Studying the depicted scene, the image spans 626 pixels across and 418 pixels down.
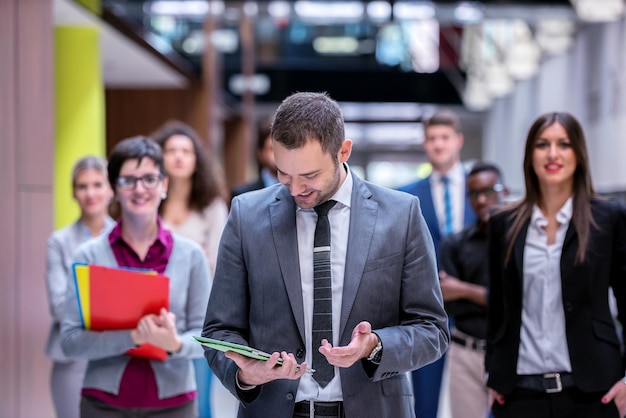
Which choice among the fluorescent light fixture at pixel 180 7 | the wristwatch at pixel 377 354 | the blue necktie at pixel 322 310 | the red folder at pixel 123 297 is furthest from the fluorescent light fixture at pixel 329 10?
the wristwatch at pixel 377 354

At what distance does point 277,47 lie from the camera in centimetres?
2466

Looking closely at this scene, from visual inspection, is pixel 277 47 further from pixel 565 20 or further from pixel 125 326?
pixel 125 326

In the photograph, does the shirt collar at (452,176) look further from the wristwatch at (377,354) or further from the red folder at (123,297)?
the wristwatch at (377,354)

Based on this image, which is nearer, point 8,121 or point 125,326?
point 125,326

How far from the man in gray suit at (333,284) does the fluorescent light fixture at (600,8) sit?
7235 mm

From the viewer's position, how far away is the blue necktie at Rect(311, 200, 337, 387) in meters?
2.65

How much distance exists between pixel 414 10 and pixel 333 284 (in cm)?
1225

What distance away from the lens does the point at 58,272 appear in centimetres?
480

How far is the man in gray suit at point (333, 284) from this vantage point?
2.57 metres

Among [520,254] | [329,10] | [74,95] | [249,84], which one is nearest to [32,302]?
[520,254]

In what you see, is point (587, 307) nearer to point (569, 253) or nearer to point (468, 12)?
point (569, 253)

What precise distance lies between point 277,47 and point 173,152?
1949cm

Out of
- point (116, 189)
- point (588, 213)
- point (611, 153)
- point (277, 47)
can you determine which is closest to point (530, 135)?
point (588, 213)

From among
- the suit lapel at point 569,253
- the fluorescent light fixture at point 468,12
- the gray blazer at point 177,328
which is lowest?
the gray blazer at point 177,328
